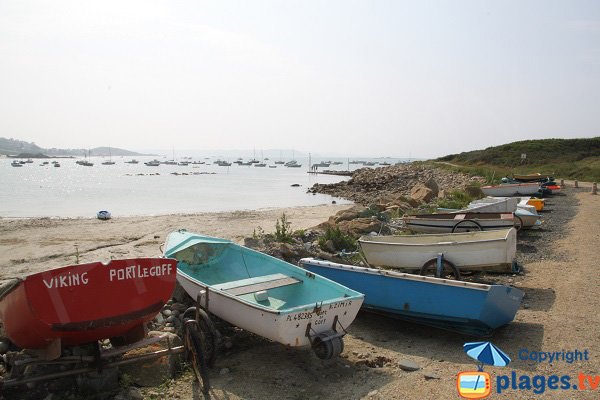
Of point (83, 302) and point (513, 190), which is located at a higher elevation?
point (83, 302)

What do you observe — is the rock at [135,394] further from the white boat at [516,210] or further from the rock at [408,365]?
the white boat at [516,210]

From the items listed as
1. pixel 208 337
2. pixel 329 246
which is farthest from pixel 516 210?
pixel 208 337

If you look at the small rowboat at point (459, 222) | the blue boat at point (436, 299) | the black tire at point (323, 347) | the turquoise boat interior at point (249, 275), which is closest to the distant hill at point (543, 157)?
the small rowboat at point (459, 222)

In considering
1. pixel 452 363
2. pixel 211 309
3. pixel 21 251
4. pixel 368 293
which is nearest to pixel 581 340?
pixel 452 363

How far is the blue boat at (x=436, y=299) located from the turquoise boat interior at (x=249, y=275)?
104 cm

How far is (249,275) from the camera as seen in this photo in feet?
29.0

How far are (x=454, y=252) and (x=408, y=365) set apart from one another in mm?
3568

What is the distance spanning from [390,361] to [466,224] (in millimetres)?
6937

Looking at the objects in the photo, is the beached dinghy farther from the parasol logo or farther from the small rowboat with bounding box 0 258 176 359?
the parasol logo

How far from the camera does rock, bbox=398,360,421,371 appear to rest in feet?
19.8

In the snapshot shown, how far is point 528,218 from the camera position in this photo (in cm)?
1509

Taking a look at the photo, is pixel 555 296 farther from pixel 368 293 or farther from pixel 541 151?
pixel 541 151

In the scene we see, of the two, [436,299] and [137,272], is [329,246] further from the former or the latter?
[137,272]

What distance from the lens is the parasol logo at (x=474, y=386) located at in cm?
461
